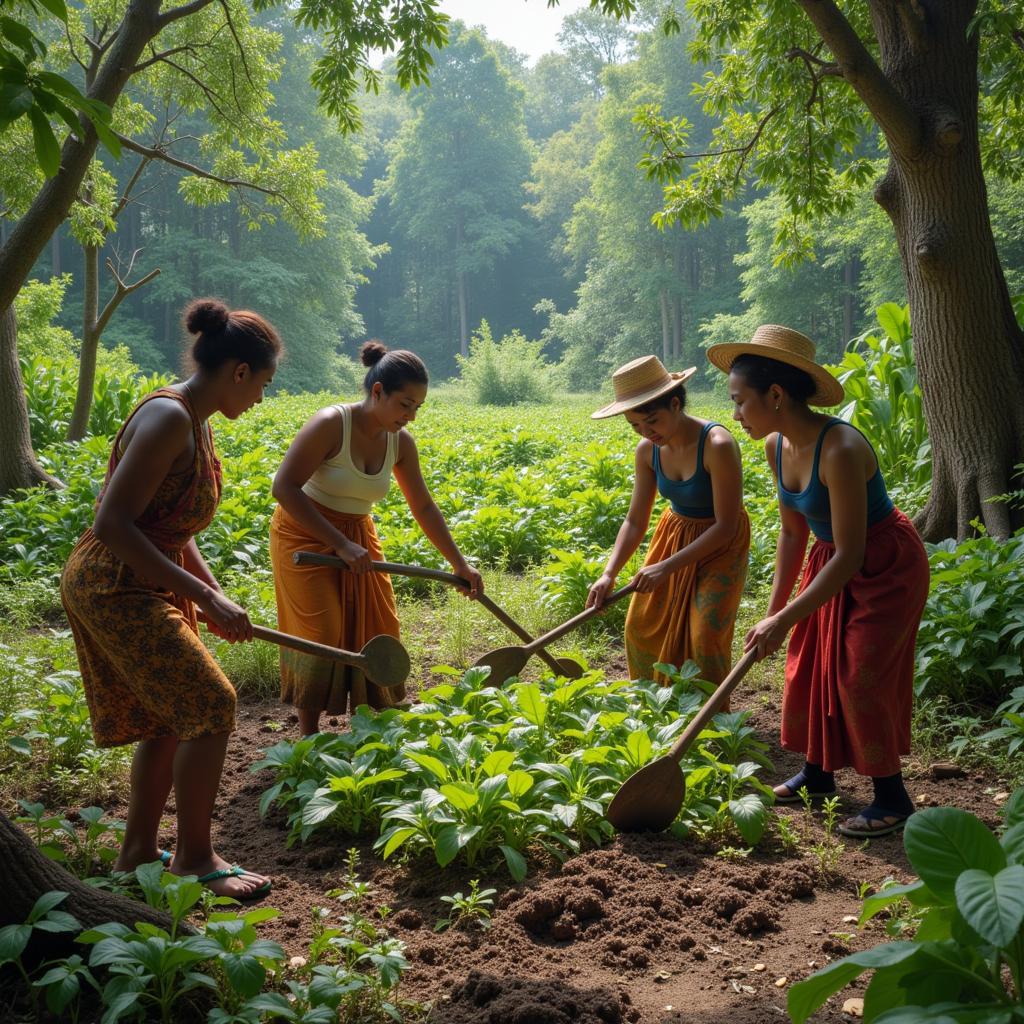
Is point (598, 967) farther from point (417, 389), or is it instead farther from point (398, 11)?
point (398, 11)

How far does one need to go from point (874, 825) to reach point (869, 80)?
4423mm

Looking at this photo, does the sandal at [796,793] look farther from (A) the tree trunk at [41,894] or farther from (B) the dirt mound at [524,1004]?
(A) the tree trunk at [41,894]

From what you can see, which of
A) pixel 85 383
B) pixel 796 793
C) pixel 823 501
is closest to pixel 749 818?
pixel 796 793

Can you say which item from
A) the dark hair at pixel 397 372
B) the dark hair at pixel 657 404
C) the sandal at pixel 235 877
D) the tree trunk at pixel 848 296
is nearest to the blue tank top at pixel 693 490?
the dark hair at pixel 657 404

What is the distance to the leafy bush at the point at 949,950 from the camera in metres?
1.68

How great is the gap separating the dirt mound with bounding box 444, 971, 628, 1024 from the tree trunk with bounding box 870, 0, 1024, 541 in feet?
14.0

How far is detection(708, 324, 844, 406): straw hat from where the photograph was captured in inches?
140

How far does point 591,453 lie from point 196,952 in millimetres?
8431

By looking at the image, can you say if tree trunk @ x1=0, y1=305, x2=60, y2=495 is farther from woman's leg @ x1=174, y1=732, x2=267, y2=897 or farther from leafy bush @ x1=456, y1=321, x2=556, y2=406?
leafy bush @ x1=456, y1=321, x2=556, y2=406

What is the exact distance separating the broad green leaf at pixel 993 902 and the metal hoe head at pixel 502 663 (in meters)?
3.12

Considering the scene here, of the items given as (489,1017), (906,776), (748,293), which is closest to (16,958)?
(489,1017)

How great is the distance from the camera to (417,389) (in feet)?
13.4

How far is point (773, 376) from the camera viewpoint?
11.7 feet

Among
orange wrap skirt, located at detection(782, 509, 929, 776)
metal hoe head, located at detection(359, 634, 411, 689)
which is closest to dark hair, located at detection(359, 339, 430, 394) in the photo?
metal hoe head, located at detection(359, 634, 411, 689)
